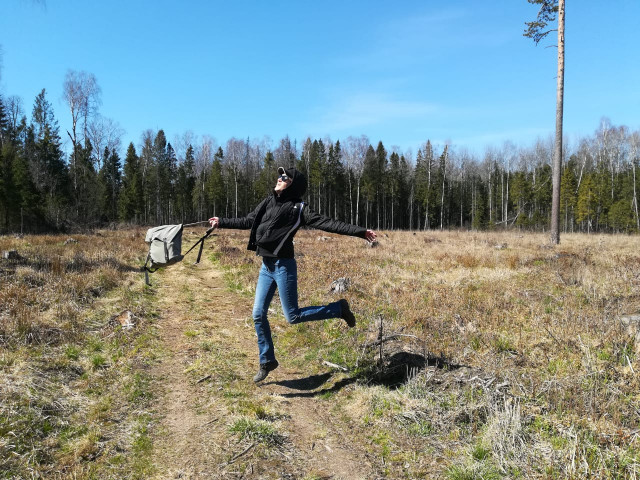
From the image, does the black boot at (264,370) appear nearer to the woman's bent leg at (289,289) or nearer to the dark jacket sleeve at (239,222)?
the woman's bent leg at (289,289)

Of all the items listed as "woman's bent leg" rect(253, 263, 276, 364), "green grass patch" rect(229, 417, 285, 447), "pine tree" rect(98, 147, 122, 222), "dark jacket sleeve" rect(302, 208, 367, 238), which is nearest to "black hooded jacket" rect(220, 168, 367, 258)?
"dark jacket sleeve" rect(302, 208, 367, 238)

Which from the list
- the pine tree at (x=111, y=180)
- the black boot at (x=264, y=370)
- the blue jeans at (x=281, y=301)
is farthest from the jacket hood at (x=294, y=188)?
the pine tree at (x=111, y=180)

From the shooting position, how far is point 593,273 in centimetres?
847

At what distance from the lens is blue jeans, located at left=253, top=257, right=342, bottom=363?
422 centimetres

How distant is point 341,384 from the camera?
4.43 m

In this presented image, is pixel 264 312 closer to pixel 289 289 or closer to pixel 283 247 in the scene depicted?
pixel 289 289

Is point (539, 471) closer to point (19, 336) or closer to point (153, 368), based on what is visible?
point (153, 368)

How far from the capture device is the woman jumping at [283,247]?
4203 mm

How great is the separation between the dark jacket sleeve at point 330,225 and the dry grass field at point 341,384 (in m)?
1.40

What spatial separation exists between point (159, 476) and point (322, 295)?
5.32 meters

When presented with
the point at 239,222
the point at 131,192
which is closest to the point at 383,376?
the point at 239,222

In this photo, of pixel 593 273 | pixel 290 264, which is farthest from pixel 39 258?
pixel 593 273

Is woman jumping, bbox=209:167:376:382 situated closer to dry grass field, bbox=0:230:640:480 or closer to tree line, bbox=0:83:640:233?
dry grass field, bbox=0:230:640:480

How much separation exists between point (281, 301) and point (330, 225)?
102cm
